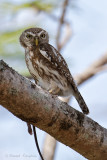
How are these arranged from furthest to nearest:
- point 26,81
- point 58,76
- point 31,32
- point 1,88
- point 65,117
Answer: point 31,32 < point 58,76 < point 65,117 < point 26,81 < point 1,88

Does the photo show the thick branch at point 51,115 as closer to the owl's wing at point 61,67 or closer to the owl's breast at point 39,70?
the owl's wing at point 61,67

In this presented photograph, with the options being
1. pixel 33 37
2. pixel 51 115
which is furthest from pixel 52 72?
pixel 51 115

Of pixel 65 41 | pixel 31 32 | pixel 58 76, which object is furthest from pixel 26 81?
pixel 65 41

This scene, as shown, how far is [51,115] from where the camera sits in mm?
2814

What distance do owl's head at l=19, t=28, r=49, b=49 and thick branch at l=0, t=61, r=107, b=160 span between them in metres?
1.47

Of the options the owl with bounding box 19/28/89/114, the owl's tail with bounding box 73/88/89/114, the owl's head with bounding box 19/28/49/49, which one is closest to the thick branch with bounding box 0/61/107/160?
the owl's tail with bounding box 73/88/89/114

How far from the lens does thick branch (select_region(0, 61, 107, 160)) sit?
2584 millimetres

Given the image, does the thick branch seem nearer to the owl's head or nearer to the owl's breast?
Answer: the owl's breast

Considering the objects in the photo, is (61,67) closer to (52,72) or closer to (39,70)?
(52,72)

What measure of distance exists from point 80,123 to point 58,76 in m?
0.89

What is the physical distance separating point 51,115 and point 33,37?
1.73 metres

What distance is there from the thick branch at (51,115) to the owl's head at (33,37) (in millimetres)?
1468

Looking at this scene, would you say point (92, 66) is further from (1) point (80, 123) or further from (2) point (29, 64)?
(1) point (80, 123)

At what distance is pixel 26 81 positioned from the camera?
2.71 meters
